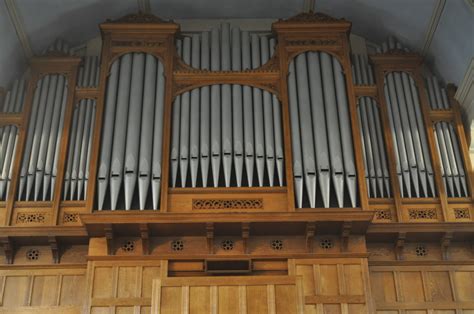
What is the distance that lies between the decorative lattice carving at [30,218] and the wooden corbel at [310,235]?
3.78 meters

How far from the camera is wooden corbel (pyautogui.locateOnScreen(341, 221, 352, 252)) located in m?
9.92

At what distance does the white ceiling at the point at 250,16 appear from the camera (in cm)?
1175

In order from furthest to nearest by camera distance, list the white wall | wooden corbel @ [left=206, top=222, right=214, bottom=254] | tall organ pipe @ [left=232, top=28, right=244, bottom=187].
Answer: the white wall < tall organ pipe @ [left=232, top=28, right=244, bottom=187] < wooden corbel @ [left=206, top=222, right=214, bottom=254]

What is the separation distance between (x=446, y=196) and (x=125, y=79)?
5.19 meters

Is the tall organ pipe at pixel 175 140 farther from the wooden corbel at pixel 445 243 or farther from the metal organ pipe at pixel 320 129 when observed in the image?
the wooden corbel at pixel 445 243

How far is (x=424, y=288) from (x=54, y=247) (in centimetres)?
522

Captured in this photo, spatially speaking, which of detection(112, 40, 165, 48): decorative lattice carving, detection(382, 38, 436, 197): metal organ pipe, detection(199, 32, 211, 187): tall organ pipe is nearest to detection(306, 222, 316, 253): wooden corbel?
detection(199, 32, 211, 187): tall organ pipe

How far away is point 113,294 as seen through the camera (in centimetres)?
973

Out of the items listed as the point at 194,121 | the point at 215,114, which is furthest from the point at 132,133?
the point at 215,114

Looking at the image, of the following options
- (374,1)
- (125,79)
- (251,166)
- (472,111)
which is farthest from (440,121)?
(125,79)

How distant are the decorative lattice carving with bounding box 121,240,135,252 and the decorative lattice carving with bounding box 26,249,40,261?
1361 mm

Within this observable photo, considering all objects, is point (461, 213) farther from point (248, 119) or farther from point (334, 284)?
point (248, 119)

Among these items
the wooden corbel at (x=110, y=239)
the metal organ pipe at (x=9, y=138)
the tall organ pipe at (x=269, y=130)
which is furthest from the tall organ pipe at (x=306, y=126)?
the metal organ pipe at (x=9, y=138)

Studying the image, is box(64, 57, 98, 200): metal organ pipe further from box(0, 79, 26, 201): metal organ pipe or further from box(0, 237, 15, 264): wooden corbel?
box(0, 237, 15, 264): wooden corbel
